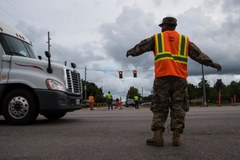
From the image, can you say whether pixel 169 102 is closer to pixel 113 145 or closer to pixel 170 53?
pixel 170 53

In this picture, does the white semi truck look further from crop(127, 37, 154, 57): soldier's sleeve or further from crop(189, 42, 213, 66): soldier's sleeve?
crop(189, 42, 213, 66): soldier's sleeve

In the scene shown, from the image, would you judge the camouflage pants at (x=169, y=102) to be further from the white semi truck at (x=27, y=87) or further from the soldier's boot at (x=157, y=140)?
the white semi truck at (x=27, y=87)

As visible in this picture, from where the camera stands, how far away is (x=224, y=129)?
A: 21.4 feet

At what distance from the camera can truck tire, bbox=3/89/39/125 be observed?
786 cm

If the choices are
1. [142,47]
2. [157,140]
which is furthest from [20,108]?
[157,140]

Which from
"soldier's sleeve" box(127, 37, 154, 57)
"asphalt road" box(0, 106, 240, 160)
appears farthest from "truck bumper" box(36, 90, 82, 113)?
"soldier's sleeve" box(127, 37, 154, 57)

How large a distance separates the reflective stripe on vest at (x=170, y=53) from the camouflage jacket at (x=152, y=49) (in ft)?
0.41

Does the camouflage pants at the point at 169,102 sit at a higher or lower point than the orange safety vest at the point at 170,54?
lower

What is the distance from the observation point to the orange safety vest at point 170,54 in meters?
4.84

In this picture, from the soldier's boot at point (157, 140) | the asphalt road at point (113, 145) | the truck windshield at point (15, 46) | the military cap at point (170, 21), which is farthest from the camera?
the truck windshield at point (15, 46)

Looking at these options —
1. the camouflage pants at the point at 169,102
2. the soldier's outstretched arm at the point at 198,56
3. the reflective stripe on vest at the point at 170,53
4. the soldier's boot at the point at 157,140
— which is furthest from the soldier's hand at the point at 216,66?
the soldier's boot at the point at 157,140

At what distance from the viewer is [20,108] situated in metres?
7.95

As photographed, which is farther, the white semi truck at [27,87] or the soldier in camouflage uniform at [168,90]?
the white semi truck at [27,87]

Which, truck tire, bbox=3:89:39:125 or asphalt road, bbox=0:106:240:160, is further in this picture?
truck tire, bbox=3:89:39:125
